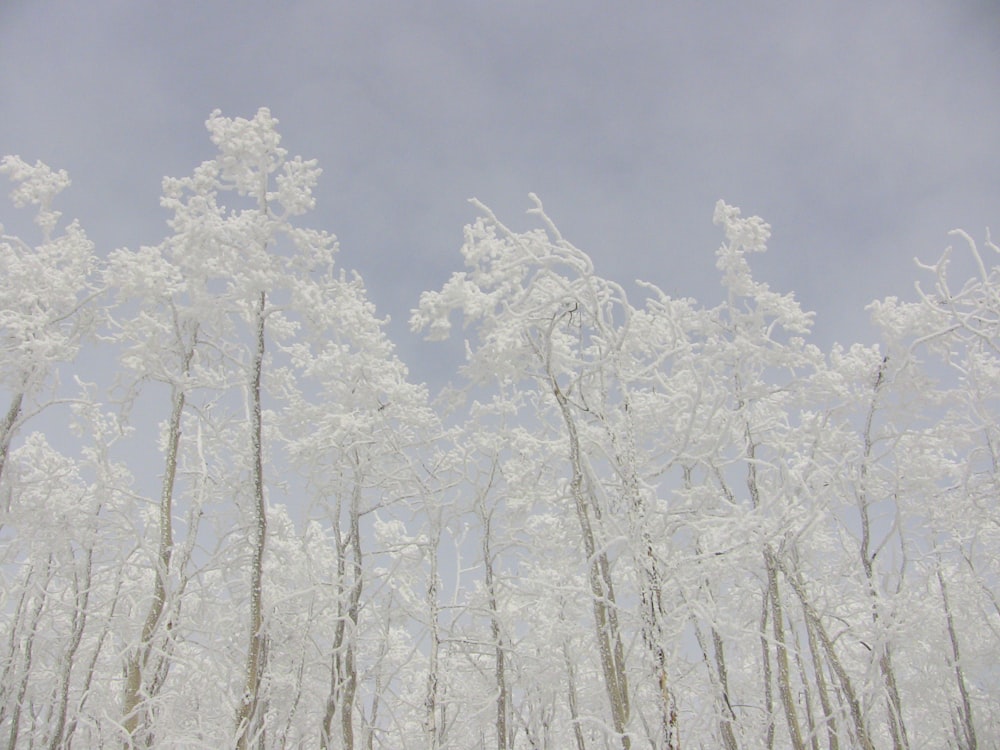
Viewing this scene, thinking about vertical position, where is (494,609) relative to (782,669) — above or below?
above

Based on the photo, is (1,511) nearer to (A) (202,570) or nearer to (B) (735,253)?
(A) (202,570)

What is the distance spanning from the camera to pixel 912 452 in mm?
11664

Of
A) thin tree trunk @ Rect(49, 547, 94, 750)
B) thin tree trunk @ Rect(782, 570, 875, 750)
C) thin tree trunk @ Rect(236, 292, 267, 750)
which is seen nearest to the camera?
thin tree trunk @ Rect(236, 292, 267, 750)

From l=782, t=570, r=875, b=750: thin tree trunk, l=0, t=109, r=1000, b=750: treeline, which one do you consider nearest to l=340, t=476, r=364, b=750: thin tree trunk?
l=0, t=109, r=1000, b=750: treeline

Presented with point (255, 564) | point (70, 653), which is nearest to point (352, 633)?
point (255, 564)

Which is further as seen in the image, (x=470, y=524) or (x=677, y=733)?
(x=470, y=524)

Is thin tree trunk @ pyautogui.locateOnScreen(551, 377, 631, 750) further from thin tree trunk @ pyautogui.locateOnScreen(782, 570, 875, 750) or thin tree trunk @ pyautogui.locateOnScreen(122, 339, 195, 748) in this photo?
thin tree trunk @ pyautogui.locateOnScreen(122, 339, 195, 748)

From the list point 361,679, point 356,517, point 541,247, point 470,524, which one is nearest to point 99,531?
point 356,517

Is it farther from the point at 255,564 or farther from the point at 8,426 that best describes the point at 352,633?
the point at 8,426

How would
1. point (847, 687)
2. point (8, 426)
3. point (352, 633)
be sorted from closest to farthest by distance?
point (847, 687), point (8, 426), point (352, 633)

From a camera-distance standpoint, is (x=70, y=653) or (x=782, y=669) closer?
(x=782, y=669)

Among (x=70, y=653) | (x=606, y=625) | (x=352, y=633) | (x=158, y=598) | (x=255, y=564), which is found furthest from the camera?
(x=70, y=653)

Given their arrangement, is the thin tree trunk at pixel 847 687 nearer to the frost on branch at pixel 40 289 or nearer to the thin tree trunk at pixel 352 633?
the thin tree trunk at pixel 352 633

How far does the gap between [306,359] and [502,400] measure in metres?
4.18
